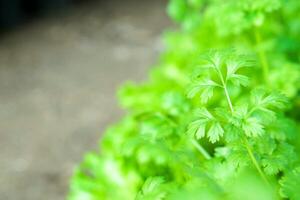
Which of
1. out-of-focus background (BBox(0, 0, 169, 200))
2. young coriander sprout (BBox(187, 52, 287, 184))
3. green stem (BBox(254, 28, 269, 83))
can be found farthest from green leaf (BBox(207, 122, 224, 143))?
out-of-focus background (BBox(0, 0, 169, 200))

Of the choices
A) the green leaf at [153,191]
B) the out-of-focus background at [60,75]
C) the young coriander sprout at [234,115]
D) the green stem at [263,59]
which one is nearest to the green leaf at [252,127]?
the young coriander sprout at [234,115]

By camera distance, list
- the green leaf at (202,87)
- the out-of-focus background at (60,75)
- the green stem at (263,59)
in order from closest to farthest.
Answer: the green leaf at (202,87), the green stem at (263,59), the out-of-focus background at (60,75)

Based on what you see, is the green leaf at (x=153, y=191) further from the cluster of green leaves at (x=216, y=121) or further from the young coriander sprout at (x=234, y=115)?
the young coriander sprout at (x=234, y=115)

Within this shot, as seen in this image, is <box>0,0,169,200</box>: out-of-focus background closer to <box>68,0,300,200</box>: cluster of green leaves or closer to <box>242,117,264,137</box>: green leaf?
<box>68,0,300,200</box>: cluster of green leaves

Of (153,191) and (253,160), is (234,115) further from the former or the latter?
(153,191)

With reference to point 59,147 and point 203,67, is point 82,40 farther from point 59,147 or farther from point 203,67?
point 203,67

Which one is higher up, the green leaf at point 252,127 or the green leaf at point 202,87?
the green leaf at point 202,87

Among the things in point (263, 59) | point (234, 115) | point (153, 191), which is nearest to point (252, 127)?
point (234, 115)
